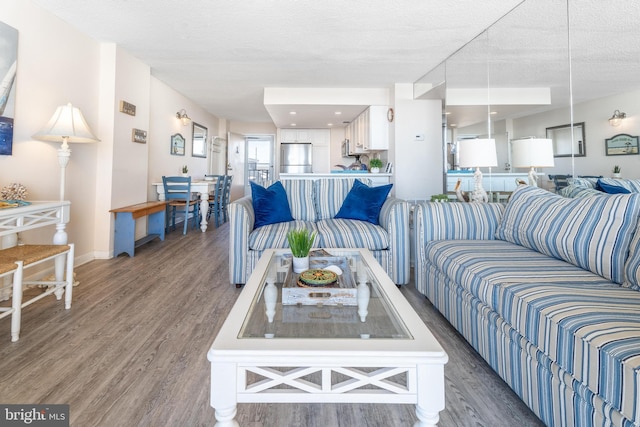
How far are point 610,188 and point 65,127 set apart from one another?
3864mm

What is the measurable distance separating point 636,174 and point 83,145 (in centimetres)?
457

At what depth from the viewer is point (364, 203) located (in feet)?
9.63

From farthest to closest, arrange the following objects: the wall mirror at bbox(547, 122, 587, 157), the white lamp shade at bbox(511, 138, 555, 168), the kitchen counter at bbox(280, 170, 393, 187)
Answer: the kitchen counter at bbox(280, 170, 393, 187) < the white lamp shade at bbox(511, 138, 555, 168) < the wall mirror at bbox(547, 122, 587, 157)

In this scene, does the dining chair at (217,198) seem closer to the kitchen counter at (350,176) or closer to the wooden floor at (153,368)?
the kitchen counter at (350,176)

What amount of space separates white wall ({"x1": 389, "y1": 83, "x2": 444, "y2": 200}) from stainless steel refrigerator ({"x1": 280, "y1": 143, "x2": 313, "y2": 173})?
3399 millimetres

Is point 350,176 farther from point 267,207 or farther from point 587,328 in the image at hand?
point 587,328

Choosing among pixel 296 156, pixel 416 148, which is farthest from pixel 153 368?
pixel 296 156

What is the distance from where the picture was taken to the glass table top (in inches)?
39.3

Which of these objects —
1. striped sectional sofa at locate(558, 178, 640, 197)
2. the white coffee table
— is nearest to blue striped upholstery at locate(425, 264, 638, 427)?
the white coffee table

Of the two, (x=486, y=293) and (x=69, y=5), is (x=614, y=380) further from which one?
(x=69, y=5)

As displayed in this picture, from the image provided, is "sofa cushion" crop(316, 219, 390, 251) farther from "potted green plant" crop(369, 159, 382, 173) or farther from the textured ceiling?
"potted green plant" crop(369, 159, 382, 173)

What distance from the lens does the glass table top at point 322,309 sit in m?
1.00

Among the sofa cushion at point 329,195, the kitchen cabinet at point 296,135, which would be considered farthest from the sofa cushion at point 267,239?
the kitchen cabinet at point 296,135

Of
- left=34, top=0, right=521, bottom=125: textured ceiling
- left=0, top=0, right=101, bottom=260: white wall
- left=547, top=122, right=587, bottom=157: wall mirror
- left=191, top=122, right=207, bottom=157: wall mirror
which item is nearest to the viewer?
left=547, top=122, right=587, bottom=157: wall mirror
